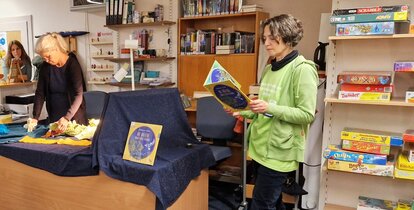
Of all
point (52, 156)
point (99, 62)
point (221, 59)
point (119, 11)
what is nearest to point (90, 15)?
point (99, 62)

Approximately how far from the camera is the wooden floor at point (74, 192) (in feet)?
5.99

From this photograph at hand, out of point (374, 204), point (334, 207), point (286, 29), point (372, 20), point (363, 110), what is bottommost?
point (334, 207)

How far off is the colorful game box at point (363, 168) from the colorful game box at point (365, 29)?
32.7 inches

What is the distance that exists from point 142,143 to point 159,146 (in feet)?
0.55

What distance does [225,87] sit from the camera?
1.57 m

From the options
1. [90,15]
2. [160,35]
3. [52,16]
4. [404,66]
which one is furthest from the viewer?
[52,16]

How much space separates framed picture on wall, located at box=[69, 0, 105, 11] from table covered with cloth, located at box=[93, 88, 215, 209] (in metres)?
2.97

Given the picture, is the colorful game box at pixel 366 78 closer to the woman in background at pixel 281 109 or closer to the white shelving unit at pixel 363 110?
the white shelving unit at pixel 363 110

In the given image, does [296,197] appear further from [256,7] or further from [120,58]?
[120,58]

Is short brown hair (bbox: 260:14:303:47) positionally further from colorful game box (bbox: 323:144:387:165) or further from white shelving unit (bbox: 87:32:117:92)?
white shelving unit (bbox: 87:32:117:92)

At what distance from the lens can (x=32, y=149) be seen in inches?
81.8

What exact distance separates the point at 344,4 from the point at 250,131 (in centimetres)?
122

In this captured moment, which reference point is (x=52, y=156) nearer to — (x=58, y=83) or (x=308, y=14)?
(x=58, y=83)

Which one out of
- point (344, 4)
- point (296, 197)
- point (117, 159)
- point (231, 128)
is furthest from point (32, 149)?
point (344, 4)
